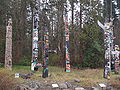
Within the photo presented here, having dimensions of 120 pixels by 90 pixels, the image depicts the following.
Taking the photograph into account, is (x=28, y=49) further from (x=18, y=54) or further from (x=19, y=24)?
(x=18, y=54)

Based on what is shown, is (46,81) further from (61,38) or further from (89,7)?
(89,7)

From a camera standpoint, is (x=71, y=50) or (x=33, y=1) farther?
(x=33, y=1)

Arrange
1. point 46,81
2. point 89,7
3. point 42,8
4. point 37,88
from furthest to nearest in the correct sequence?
point 42,8, point 89,7, point 46,81, point 37,88

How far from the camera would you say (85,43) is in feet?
44.2

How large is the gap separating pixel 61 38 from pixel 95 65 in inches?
146

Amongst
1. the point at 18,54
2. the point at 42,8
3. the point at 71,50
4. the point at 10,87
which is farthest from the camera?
the point at 42,8

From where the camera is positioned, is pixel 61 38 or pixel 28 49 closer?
pixel 61 38

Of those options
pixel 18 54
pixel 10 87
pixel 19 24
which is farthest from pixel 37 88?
pixel 19 24

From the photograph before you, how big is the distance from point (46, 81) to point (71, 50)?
24.6ft

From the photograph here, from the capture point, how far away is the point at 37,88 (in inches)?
232

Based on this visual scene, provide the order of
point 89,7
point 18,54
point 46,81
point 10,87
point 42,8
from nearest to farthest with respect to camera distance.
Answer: point 10,87 → point 46,81 → point 18,54 → point 89,7 → point 42,8

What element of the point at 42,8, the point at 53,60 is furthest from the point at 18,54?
the point at 42,8

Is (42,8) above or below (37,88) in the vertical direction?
above

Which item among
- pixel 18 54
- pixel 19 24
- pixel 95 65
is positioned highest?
pixel 19 24
